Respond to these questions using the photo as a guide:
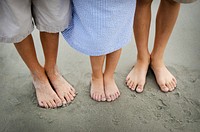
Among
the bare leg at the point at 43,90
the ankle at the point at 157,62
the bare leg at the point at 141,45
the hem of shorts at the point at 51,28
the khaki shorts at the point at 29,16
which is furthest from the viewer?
the ankle at the point at 157,62

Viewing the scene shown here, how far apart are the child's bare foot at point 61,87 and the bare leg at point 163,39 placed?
1.39 feet

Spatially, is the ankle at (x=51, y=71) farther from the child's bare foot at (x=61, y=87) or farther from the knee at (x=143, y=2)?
the knee at (x=143, y=2)

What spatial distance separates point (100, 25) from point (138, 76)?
1.60 ft

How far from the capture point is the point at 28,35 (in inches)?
44.9

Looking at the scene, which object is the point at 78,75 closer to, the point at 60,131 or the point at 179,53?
the point at 60,131

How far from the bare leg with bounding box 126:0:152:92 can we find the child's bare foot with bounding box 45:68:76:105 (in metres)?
0.28

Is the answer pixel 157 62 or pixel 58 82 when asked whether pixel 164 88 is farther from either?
pixel 58 82

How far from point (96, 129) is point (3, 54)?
2.23 feet

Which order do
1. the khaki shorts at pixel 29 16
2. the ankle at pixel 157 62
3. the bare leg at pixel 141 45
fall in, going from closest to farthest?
the khaki shorts at pixel 29 16, the bare leg at pixel 141 45, the ankle at pixel 157 62

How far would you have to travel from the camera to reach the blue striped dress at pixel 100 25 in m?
0.99

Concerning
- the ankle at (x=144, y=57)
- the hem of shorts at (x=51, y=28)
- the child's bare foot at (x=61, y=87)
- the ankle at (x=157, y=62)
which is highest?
the hem of shorts at (x=51, y=28)

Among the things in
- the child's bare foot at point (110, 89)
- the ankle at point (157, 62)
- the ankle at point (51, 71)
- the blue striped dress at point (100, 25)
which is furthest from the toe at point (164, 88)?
the ankle at point (51, 71)

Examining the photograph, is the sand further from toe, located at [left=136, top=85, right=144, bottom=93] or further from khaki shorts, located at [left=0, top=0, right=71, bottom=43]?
khaki shorts, located at [left=0, top=0, right=71, bottom=43]

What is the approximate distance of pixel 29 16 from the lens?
103 centimetres
